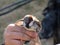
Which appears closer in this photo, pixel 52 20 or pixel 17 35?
pixel 17 35

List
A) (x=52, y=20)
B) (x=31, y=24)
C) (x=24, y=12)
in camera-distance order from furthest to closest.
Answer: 1. (x=24, y=12)
2. (x=52, y=20)
3. (x=31, y=24)

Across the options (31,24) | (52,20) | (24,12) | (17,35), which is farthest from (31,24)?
(24,12)

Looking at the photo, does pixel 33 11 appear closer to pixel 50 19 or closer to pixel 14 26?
pixel 50 19

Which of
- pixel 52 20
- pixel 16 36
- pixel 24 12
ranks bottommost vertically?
pixel 16 36

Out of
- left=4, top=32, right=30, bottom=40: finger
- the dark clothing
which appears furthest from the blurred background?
left=4, top=32, right=30, bottom=40: finger

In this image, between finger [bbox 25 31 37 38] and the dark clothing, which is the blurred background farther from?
finger [bbox 25 31 37 38]

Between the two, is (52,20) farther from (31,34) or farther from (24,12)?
(24,12)

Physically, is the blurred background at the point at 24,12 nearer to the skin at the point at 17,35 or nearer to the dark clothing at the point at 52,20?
the dark clothing at the point at 52,20

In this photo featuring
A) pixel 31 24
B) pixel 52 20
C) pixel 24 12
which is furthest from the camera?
pixel 24 12
